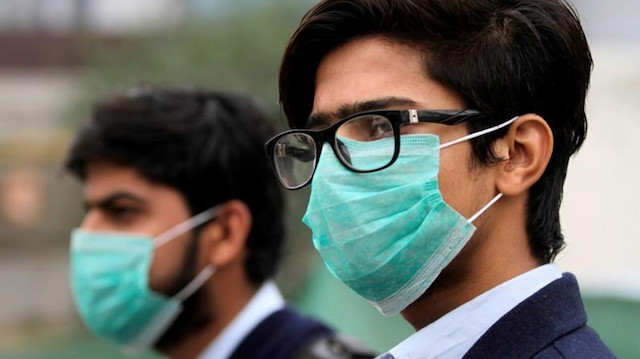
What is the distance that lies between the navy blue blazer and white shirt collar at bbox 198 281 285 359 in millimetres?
1721

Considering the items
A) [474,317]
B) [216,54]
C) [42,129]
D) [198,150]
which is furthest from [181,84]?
[42,129]

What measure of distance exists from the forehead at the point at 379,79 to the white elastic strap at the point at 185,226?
1587 millimetres

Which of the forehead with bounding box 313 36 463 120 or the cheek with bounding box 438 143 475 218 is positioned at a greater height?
the forehead with bounding box 313 36 463 120

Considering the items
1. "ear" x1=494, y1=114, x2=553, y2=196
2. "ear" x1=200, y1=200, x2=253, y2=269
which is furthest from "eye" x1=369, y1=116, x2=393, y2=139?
"ear" x1=200, y1=200, x2=253, y2=269

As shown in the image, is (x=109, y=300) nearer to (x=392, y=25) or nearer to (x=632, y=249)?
(x=392, y=25)

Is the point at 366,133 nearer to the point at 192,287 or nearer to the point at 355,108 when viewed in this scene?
the point at 355,108

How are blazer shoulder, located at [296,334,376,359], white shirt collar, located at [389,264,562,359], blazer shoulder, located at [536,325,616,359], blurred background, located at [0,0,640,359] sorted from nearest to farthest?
blazer shoulder, located at [536,325,616,359] < white shirt collar, located at [389,264,562,359] < blazer shoulder, located at [296,334,376,359] < blurred background, located at [0,0,640,359]

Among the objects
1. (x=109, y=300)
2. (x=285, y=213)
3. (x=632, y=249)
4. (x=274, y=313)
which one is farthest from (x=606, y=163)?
(x=109, y=300)

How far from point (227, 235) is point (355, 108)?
67.4 inches

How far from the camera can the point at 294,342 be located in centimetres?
346

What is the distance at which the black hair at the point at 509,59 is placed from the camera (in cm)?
211

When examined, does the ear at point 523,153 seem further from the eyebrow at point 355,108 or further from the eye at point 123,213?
the eye at point 123,213

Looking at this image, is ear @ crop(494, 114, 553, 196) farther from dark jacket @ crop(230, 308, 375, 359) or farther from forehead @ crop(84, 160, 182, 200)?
forehead @ crop(84, 160, 182, 200)

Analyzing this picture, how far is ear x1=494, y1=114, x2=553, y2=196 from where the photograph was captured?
6.82 ft
